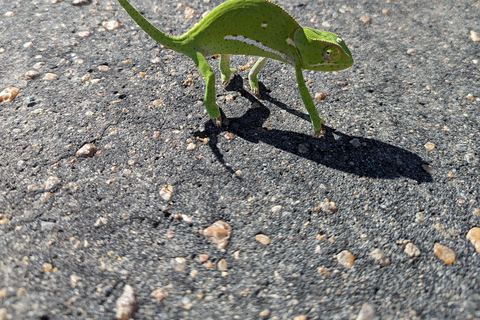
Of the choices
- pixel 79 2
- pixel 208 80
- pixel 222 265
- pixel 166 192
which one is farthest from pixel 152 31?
pixel 79 2

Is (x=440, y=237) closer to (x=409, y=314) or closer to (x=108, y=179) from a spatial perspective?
(x=409, y=314)

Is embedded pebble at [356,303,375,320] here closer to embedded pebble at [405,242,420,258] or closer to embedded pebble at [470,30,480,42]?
embedded pebble at [405,242,420,258]

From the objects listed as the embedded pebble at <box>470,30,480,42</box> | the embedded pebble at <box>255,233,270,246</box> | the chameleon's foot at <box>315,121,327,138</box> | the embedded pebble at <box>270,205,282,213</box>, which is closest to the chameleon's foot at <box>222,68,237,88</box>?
the chameleon's foot at <box>315,121,327,138</box>

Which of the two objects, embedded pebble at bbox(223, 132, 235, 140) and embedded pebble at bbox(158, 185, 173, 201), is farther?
embedded pebble at bbox(223, 132, 235, 140)

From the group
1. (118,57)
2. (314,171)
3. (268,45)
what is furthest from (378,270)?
(118,57)

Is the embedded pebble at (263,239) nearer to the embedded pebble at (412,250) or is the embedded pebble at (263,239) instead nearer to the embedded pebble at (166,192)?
the embedded pebble at (166,192)

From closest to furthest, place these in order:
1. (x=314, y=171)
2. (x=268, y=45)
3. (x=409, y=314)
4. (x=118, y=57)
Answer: (x=409, y=314), (x=268, y=45), (x=314, y=171), (x=118, y=57)

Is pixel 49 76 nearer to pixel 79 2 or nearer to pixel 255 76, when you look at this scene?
pixel 79 2
